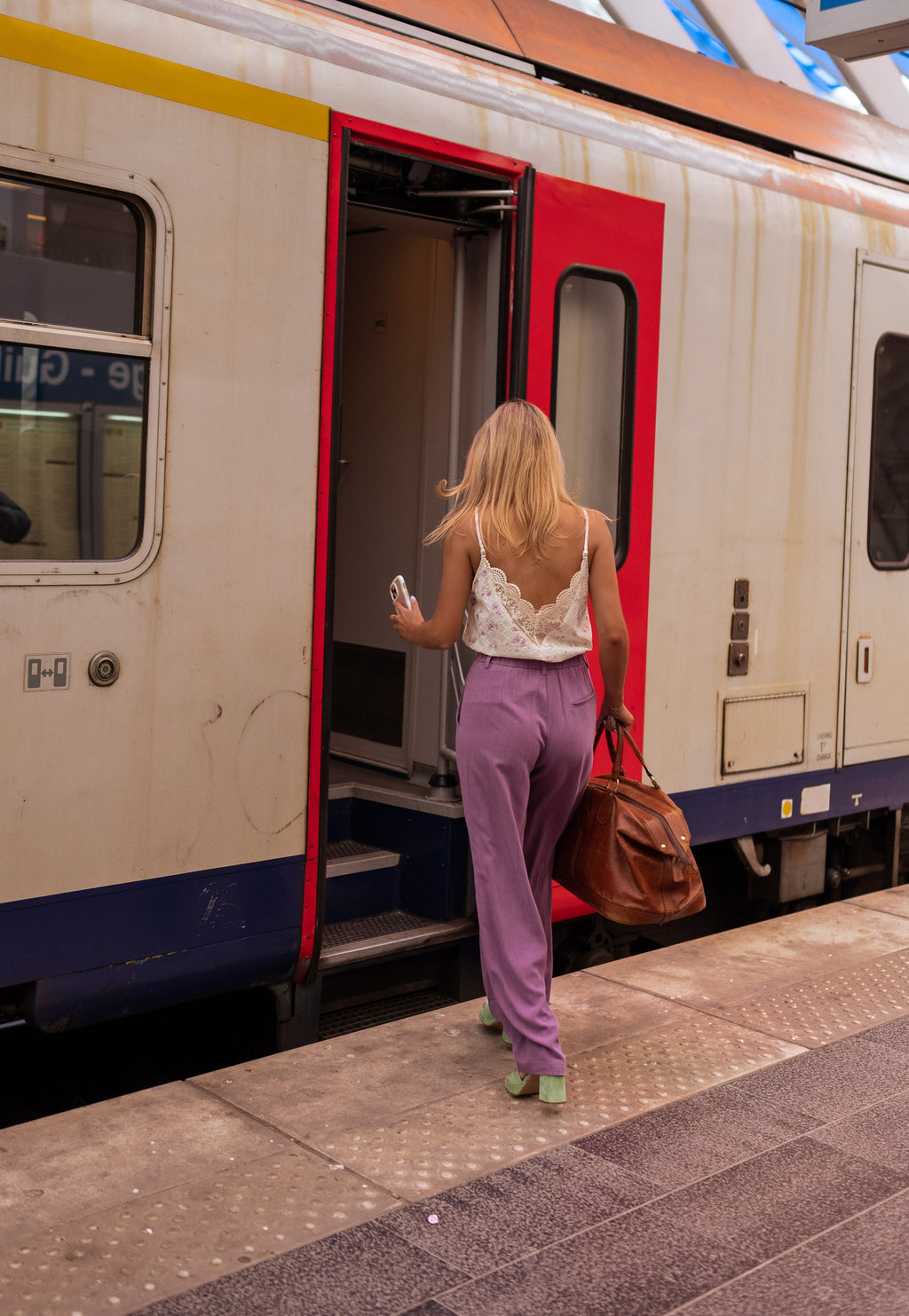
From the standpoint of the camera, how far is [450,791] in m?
4.31

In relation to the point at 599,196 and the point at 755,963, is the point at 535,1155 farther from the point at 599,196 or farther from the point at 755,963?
the point at 599,196

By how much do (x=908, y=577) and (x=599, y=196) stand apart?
2165 mm

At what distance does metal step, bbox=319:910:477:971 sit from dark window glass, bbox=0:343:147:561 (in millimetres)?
1307

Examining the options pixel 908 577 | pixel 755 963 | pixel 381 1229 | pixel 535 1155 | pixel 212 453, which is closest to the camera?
pixel 381 1229

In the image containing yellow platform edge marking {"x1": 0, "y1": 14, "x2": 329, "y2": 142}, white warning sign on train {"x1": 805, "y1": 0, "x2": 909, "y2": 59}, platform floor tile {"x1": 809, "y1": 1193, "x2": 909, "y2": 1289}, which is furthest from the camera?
white warning sign on train {"x1": 805, "y1": 0, "x2": 909, "y2": 59}

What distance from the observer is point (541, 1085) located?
3334mm

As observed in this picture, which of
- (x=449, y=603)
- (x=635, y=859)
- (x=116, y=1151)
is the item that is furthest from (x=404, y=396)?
(x=116, y=1151)

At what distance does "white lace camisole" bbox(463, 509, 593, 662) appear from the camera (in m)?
3.27

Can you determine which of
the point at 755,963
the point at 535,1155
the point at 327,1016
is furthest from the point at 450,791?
the point at 535,1155

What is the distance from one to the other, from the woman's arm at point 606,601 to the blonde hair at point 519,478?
13cm

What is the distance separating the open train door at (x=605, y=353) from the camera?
409 cm

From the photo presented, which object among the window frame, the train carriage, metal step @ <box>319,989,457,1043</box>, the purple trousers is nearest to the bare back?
the purple trousers

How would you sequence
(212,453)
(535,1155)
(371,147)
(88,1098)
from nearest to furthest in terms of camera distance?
(535,1155) → (212,453) → (371,147) → (88,1098)

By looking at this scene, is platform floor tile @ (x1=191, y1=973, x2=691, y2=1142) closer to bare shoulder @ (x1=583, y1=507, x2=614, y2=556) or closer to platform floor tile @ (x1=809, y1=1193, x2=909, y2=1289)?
platform floor tile @ (x1=809, y1=1193, x2=909, y2=1289)
